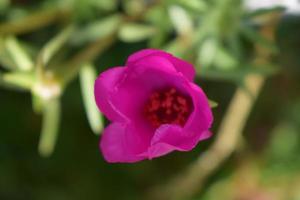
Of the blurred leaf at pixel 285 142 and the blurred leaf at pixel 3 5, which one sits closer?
the blurred leaf at pixel 3 5

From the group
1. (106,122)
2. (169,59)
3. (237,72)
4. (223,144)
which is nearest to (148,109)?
(169,59)

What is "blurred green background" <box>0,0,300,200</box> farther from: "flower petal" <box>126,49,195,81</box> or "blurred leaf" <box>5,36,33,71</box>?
"flower petal" <box>126,49,195,81</box>

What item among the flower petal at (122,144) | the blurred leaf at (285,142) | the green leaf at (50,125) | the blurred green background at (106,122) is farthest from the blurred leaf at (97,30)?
the blurred leaf at (285,142)

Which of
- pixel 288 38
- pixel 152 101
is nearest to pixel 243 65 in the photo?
pixel 152 101

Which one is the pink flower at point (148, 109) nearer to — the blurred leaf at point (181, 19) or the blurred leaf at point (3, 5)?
the blurred leaf at point (181, 19)

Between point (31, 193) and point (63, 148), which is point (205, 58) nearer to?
point (63, 148)

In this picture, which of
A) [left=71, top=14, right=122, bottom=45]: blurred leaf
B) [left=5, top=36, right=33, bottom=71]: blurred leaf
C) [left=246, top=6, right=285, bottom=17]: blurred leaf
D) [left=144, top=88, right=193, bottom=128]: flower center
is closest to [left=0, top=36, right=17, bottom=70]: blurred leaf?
[left=5, top=36, right=33, bottom=71]: blurred leaf
